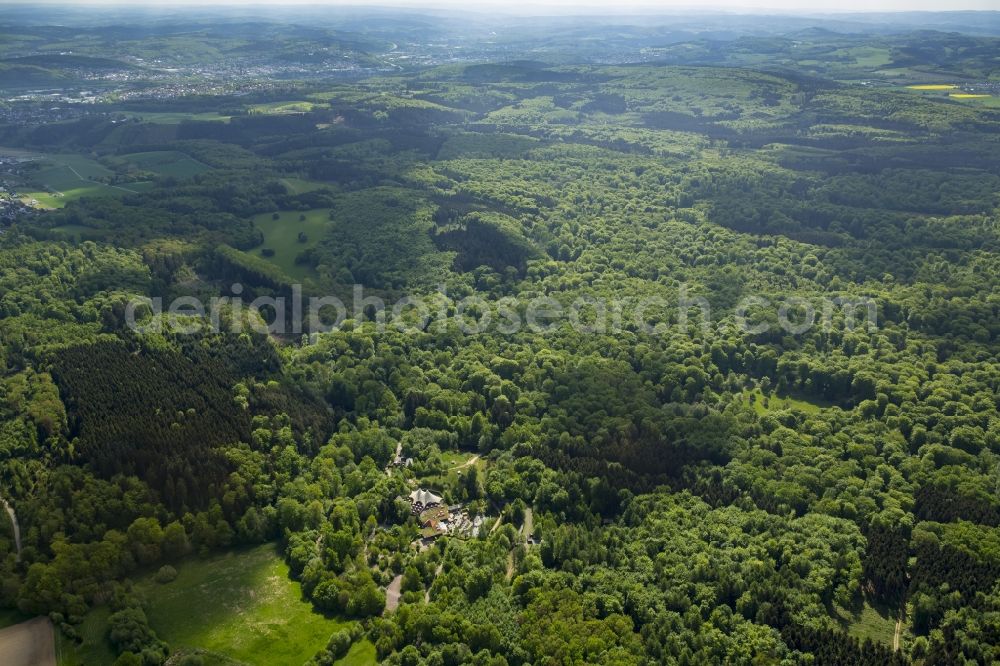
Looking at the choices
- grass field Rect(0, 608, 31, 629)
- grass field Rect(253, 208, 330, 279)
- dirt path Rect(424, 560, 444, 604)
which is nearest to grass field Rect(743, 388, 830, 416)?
dirt path Rect(424, 560, 444, 604)

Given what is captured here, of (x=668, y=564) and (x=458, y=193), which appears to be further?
(x=458, y=193)

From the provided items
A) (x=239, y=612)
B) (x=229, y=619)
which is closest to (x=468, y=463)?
(x=239, y=612)

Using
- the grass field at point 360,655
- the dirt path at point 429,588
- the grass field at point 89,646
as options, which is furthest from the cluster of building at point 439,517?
the grass field at point 89,646

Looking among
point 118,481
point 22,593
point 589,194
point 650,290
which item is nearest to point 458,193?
point 589,194

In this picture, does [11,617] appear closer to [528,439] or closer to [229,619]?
[229,619]

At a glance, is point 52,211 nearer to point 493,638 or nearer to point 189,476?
point 189,476

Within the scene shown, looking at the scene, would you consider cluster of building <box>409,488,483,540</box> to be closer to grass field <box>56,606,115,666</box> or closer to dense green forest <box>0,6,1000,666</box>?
dense green forest <box>0,6,1000,666</box>
